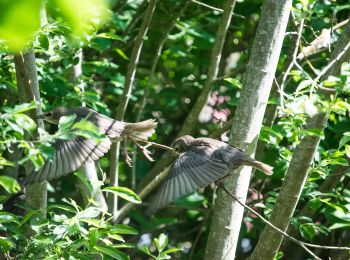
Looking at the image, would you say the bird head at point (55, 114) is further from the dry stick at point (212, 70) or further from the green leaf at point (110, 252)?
Result: the green leaf at point (110, 252)

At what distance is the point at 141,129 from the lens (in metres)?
4.52

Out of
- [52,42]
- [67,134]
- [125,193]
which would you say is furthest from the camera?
[52,42]

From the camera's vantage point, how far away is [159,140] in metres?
6.19

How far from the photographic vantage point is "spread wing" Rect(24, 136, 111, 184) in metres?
3.39

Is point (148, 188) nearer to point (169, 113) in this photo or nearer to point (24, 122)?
point (169, 113)

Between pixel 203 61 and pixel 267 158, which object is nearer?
pixel 267 158

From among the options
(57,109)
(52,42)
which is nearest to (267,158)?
(57,109)

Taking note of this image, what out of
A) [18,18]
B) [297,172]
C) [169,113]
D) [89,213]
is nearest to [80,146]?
[89,213]

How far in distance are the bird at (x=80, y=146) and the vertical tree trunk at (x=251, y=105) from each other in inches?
25.0

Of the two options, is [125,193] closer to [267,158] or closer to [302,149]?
[302,149]

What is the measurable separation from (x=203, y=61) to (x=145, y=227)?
1858 millimetres

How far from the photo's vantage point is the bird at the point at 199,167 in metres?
3.41

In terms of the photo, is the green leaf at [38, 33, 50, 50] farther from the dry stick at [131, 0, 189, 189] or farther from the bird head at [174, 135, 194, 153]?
the dry stick at [131, 0, 189, 189]

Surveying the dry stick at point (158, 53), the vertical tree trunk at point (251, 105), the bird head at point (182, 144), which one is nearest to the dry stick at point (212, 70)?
the dry stick at point (158, 53)
